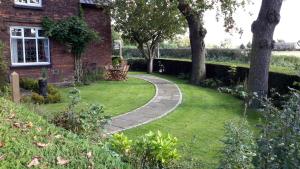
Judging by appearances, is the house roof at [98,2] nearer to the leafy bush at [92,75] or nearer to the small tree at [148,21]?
the small tree at [148,21]

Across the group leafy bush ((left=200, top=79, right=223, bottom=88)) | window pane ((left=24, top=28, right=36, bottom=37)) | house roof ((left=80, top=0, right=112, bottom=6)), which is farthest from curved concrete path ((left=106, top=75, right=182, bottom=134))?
house roof ((left=80, top=0, right=112, bottom=6))

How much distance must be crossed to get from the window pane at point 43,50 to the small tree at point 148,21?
5336 mm

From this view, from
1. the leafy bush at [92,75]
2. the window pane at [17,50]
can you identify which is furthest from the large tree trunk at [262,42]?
the window pane at [17,50]

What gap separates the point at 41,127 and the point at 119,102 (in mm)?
7594

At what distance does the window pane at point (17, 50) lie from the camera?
59.9ft

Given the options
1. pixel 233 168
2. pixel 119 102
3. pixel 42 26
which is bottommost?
pixel 119 102

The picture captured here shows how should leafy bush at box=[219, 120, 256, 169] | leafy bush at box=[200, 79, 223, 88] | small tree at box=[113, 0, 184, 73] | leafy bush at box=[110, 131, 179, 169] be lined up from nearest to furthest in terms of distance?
1. leafy bush at box=[219, 120, 256, 169]
2. leafy bush at box=[110, 131, 179, 169]
3. leafy bush at box=[200, 79, 223, 88]
4. small tree at box=[113, 0, 184, 73]

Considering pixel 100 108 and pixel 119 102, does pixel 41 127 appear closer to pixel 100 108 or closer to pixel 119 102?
pixel 100 108

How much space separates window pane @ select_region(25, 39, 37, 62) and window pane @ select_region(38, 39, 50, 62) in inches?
15.0

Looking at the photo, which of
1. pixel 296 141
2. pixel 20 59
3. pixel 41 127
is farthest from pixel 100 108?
pixel 20 59

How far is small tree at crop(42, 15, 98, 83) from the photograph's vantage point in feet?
62.5

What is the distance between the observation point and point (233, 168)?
395 cm

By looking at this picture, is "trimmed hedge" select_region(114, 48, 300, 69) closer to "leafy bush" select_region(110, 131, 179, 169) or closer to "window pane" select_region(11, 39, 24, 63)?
"window pane" select_region(11, 39, 24, 63)

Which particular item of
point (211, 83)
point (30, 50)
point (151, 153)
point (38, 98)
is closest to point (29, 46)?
point (30, 50)
